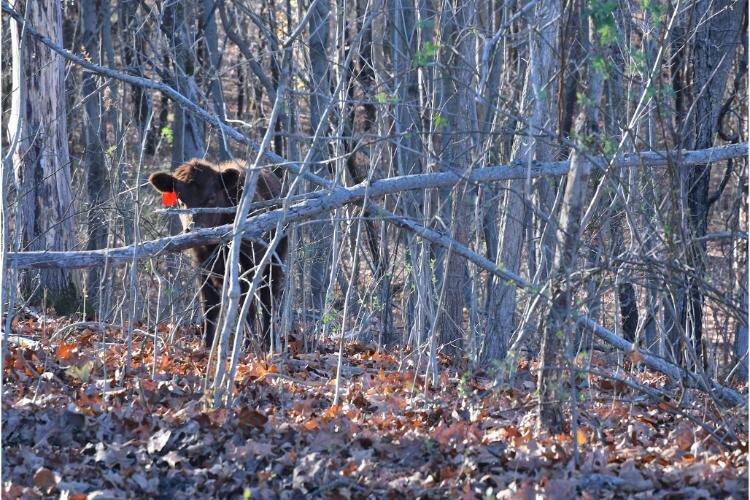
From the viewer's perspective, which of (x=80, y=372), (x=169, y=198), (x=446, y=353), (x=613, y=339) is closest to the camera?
(x=80, y=372)

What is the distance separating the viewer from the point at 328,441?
5582 millimetres

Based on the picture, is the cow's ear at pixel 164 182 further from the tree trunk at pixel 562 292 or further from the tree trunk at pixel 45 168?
the tree trunk at pixel 562 292

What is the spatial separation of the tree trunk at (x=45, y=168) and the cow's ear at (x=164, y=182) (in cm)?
138

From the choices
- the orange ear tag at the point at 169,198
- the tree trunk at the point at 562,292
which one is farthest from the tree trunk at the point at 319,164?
the tree trunk at the point at 562,292

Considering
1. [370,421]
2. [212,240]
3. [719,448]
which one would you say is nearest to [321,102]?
[212,240]

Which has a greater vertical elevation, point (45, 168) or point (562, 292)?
point (45, 168)

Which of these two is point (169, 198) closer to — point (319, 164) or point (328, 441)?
point (319, 164)

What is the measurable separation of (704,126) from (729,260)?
5842 mm

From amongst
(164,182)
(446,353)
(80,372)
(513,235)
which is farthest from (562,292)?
(164,182)

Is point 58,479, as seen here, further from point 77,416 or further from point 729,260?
point 729,260

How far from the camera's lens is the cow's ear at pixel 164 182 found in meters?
10.1

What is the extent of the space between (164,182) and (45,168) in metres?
1.88

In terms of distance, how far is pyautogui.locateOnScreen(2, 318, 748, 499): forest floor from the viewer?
16.2ft

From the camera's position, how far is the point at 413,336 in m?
9.23
